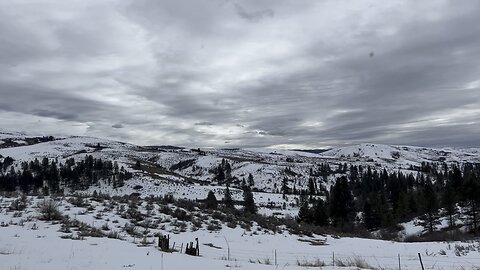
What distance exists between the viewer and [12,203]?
57.7 feet

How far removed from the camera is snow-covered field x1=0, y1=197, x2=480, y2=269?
8.91 m

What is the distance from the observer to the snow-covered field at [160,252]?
29.2 ft

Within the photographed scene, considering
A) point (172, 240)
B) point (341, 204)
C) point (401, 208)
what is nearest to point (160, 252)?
point (172, 240)

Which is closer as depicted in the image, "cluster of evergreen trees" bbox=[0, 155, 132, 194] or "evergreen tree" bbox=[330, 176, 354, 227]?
"evergreen tree" bbox=[330, 176, 354, 227]

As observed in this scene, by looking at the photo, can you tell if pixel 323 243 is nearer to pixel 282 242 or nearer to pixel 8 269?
pixel 282 242

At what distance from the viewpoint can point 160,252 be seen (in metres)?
10.5

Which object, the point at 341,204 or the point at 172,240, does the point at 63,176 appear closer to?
the point at 341,204

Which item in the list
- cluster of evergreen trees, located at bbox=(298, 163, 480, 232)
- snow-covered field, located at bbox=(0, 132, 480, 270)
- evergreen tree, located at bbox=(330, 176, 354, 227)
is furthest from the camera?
evergreen tree, located at bbox=(330, 176, 354, 227)

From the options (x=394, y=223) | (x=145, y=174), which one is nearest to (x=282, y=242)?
(x=394, y=223)

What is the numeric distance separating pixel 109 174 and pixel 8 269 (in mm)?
160351

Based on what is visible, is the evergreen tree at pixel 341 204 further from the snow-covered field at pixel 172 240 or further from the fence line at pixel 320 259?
the fence line at pixel 320 259

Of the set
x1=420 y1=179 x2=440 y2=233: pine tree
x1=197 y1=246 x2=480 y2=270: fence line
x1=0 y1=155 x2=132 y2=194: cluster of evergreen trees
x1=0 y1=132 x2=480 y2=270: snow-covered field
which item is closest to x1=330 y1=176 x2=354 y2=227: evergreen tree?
x1=420 y1=179 x2=440 y2=233: pine tree

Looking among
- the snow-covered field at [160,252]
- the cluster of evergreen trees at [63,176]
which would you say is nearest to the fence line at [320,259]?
the snow-covered field at [160,252]

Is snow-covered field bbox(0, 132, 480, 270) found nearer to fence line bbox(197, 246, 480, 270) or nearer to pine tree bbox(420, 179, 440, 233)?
fence line bbox(197, 246, 480, 270)
